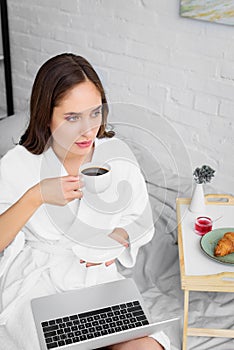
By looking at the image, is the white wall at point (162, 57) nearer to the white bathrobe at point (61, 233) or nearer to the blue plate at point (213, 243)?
the blue plate at point (213, 243)

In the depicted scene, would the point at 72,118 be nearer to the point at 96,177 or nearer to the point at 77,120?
the point at 77,120

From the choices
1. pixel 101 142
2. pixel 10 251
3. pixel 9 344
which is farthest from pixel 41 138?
pixel 9 344

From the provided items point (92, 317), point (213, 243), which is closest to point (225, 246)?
point (213, 243)

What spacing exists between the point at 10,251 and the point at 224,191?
107 cm

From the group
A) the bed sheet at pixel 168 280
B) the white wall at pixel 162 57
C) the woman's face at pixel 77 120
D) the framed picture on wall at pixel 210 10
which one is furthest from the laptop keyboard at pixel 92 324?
the framed picture on wall at pixel 210 10

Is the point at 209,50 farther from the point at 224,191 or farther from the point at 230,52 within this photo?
the point at 224,191

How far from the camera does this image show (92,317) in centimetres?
136

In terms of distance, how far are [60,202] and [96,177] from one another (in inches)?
4.5

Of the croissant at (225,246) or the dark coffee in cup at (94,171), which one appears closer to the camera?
the dark coffee in cup at (94,171)

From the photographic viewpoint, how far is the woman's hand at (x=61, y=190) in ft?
4.22

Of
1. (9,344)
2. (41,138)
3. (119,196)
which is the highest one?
(41,138)

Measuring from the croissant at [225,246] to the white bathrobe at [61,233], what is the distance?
189 millimetres

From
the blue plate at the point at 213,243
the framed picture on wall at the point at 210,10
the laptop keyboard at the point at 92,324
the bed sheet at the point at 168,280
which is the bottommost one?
the bed sheet at the point at 168,280

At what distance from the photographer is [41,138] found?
1.50m
